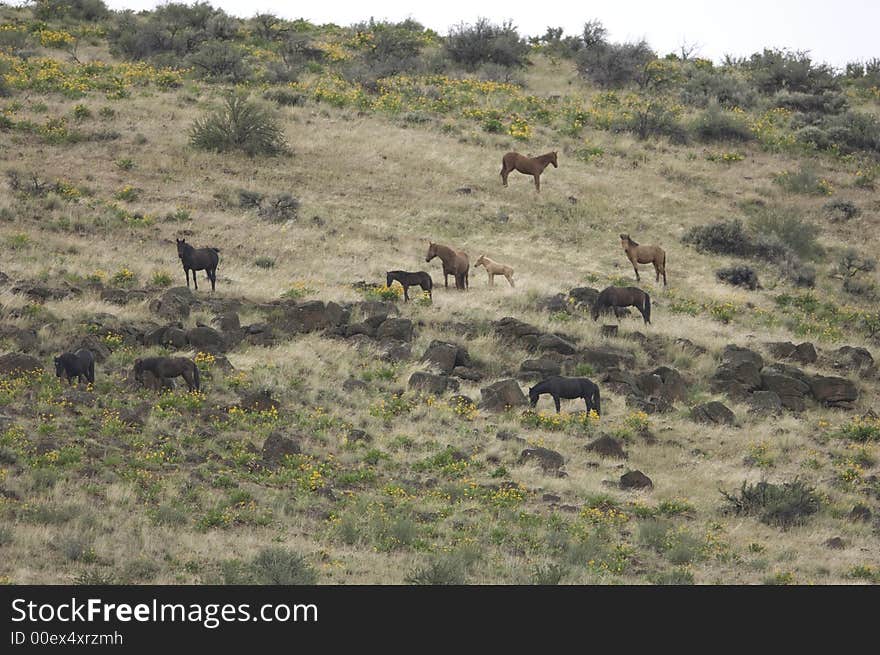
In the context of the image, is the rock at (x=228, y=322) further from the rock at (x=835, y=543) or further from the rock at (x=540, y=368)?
the rock at (x=835, y=543)

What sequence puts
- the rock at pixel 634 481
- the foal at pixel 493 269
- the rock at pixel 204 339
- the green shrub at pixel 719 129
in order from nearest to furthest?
1. the rock at pixel 634 481
2. the rock at pixel 204 339
3. the foal at pixel 493 269
4. the green shrub at pixel 719 129

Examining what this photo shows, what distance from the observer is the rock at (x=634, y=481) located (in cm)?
1997

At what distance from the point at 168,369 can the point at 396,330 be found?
252 inches

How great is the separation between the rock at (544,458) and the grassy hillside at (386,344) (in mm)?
100

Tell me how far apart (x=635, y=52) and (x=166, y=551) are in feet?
174

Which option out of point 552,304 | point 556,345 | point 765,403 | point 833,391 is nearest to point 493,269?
point 552,304

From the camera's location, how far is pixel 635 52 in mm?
62375

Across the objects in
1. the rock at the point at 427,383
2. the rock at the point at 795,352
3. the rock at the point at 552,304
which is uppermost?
the rock at the point at 552,304

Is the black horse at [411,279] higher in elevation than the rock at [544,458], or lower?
higher

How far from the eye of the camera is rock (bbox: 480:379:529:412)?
914 inches

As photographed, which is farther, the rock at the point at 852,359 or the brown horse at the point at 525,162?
the brown horse at the point at 525,162

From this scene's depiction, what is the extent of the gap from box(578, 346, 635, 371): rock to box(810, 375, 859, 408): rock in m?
4.62

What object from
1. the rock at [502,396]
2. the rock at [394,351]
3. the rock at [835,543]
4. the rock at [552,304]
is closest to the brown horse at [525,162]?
the rock at [552,304]
